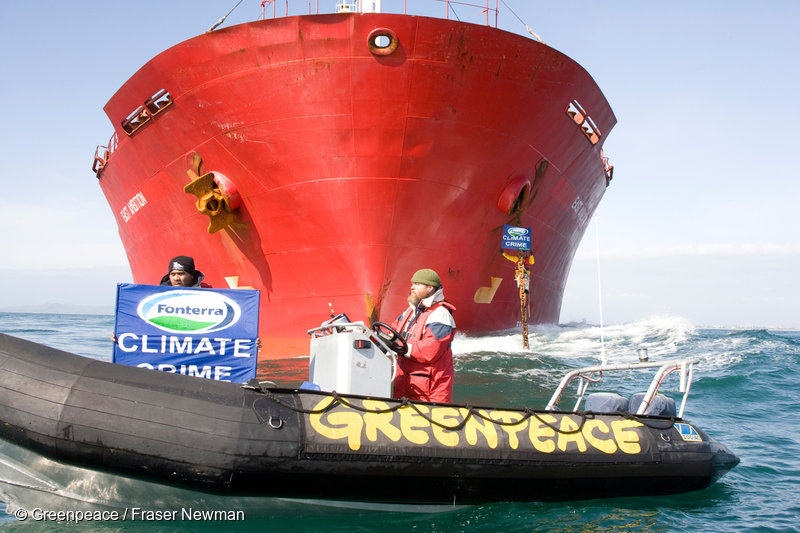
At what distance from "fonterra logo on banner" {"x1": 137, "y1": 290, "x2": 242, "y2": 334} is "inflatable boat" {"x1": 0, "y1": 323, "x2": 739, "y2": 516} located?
1.13 metres

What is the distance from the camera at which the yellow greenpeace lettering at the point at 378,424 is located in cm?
340

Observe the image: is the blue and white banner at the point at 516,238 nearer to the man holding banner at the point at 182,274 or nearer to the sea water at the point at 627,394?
the sea water at the point at 627,394

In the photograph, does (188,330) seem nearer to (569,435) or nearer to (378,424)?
(378,424)

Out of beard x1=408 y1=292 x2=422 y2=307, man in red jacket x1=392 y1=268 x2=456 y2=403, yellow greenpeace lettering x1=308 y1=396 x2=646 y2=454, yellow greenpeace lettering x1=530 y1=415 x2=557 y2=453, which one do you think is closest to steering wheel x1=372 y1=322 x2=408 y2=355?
man in red jacket x1=392 y1=268 x2=456 y2=403

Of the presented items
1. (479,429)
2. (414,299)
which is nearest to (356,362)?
(414,299)

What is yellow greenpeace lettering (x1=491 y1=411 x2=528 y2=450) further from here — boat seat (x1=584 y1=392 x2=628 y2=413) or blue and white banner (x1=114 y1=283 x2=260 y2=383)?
blue and white banner (x1=114 y1=283 x2=260 y2=383)

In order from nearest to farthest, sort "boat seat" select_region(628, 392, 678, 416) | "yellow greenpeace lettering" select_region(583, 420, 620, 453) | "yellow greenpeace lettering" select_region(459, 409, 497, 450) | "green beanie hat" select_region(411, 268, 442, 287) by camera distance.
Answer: "yellow greenpeace lettering" select_region(459, 409, 497, 450)
"yellow greenpeace lettering" select_region(583, 420, 620, 453)
"green beanie hat" select_region(411, 268, 442, 287)
"boat seat" select_region(628, 392, 678, 416)

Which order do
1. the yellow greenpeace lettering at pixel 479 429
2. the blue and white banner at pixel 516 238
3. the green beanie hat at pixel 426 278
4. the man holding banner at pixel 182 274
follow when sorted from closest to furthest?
the yellow greenpeace lettering at pixel 479 429 → the green beanie hat at pixel 426 278 → the man holding banner at pixel 182 274 → the blue and white banner at pixel 516 238

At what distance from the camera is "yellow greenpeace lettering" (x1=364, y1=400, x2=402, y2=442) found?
11.1ft

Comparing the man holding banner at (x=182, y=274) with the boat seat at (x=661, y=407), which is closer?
the boat seat at (x=661, y=407)

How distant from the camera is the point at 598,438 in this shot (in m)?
3.95

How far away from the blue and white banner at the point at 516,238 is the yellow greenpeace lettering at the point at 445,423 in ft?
22.1

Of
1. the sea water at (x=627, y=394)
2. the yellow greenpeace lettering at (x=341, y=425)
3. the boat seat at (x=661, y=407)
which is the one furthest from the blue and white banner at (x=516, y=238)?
the yellow greenpeace lettering at (x=341, y=425)

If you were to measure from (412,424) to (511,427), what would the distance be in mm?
721
